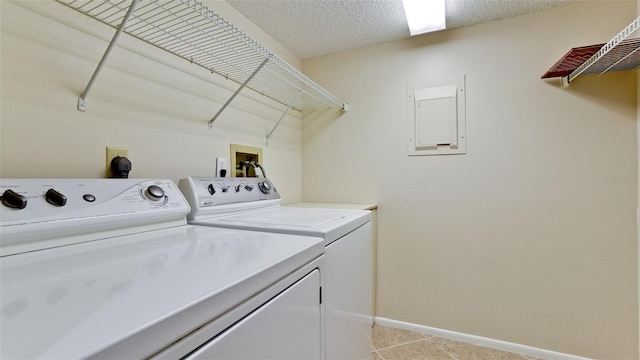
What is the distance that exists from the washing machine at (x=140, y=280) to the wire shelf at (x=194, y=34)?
63 centimetres

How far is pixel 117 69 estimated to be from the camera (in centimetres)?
109

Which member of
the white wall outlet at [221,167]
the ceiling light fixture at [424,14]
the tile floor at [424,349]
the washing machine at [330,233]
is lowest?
the tile floor at [424,349]

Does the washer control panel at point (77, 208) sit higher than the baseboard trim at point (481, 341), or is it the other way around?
the washer control panel at point (77, 208)

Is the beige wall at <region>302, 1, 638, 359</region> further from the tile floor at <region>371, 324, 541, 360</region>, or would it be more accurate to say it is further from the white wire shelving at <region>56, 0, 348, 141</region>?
the white wire shelving at <region>56, 0, 348, 141</region>

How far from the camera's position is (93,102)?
40.3 inches

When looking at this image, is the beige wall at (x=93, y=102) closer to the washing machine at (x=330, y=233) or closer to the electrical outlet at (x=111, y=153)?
the electrical outlet at (x=111, y=153)

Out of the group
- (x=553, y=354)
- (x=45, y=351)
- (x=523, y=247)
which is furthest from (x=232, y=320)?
(x=553, y=354)

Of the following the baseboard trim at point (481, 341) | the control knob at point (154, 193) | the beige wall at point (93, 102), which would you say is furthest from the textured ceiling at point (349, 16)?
the baseboard trim at point (481, 341)

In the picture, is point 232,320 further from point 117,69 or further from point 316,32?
point 316,32

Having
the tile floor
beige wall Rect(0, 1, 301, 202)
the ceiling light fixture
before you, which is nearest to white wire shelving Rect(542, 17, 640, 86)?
the ceiling light fixture

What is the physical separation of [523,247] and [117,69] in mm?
2422

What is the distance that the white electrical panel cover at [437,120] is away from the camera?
1925 mm

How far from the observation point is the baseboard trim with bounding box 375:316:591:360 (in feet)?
5.60

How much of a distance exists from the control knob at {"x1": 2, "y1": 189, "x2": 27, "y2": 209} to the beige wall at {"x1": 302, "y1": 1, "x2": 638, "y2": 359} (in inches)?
72.9
